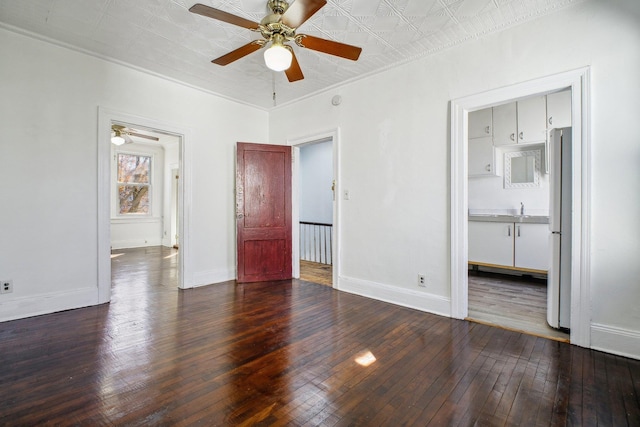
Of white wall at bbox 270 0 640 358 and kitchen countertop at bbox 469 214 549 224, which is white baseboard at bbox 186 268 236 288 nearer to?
white wall at bbox 270 0 640 358

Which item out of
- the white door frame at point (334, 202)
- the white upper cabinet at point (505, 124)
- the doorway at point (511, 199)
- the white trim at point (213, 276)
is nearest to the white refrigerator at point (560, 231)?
the doorway at point (511, 199)

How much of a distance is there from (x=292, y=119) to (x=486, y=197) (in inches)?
144

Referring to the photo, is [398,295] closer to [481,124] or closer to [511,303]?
[511,303]

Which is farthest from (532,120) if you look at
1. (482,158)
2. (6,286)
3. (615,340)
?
(6,286)

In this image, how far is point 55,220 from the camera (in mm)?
3111

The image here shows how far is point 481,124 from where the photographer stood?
4973 mm

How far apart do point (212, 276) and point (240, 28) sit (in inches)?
128

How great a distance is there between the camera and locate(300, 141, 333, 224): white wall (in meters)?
6.42

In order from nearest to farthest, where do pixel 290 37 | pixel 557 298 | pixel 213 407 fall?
pixel 213 407
pixel 290 37
pixel 557 298

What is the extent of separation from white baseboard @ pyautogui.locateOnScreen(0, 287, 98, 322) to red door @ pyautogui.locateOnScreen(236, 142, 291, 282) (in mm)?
1811

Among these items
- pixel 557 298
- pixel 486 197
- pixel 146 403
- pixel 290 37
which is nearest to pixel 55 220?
pixel 146 403

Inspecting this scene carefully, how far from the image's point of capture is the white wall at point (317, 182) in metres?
6.42

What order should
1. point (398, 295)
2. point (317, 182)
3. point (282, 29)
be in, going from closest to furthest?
point (282, 29), point (398, 295), point (317, 182)

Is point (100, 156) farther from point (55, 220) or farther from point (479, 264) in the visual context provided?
point (479, 264)
